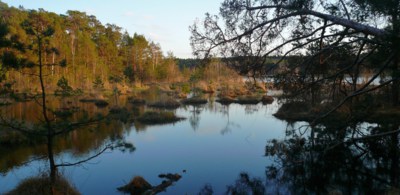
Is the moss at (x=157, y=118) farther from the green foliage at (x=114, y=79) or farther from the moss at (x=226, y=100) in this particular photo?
the green foliage at (x=114, y=79)

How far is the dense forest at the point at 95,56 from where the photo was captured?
128ft

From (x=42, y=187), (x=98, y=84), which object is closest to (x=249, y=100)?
(x=98, y=84)

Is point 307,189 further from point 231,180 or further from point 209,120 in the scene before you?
point 209,120

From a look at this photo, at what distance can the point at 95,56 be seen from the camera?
4775 cm

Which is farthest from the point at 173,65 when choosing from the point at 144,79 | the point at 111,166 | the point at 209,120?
the point at 111,166

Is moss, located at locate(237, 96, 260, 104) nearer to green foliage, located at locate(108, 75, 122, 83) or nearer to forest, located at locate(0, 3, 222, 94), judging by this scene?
forest, located at locate(0, 3, 222, 94)

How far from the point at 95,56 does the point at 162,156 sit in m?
37.4

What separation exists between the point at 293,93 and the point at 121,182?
6.38 m

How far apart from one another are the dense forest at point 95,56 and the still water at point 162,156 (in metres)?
19.1

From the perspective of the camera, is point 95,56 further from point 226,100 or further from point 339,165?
point 339,165

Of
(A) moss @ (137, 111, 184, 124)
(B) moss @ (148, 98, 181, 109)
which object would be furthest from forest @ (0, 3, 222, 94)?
(A) moss @ (137, 111, 184, 124)

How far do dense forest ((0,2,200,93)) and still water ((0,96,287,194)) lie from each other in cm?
1906

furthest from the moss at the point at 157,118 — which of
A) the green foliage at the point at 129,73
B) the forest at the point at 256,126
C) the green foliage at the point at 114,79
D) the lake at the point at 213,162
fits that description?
the green foliage at the point at 129,73

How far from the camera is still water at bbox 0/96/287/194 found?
10750 mm
